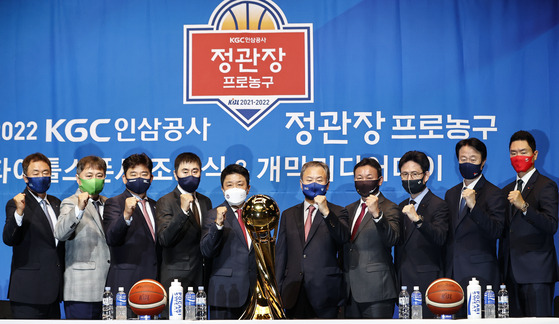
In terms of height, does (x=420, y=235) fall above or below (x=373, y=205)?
below

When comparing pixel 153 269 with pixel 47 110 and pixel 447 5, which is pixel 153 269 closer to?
pixel 47 110

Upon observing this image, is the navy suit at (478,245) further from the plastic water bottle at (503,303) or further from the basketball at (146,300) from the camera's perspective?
the basketball at (146,300)

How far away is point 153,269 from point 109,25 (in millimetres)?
2420

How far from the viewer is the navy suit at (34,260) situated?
4801 millimetres

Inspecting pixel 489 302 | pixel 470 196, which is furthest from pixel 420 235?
pixel 489 302

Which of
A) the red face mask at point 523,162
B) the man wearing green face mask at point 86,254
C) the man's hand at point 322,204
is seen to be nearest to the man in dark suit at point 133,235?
the man wearing green face mask at point 86,254

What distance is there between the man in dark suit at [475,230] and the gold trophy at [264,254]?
6.97ft

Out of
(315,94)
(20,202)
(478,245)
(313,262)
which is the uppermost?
→ (315,94)

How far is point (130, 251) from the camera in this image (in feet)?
15.6

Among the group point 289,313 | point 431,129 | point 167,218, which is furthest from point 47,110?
point 431,129

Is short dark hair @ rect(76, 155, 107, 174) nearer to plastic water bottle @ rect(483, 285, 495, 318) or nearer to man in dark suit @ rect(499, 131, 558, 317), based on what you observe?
plastic water bottle @ rect(483, 285, 495, 318)

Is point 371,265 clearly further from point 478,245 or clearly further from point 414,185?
point 478,245

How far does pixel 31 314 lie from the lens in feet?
15.8

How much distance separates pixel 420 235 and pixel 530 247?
0.81 m
